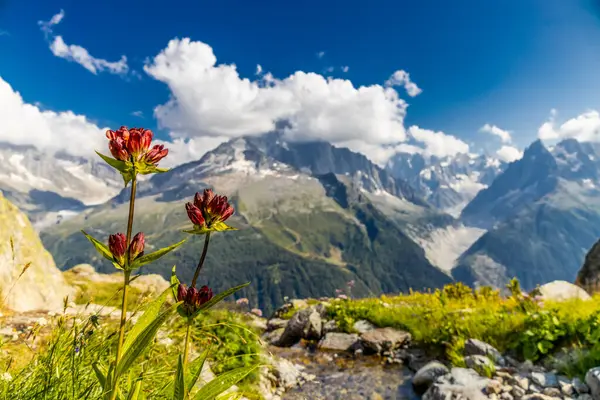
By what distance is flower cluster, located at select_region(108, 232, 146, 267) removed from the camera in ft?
8.32

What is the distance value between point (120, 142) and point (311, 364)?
11483mm

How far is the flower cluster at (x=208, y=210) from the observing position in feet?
8.90

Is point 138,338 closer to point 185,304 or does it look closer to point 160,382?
point 185,304

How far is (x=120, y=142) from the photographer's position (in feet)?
8.54

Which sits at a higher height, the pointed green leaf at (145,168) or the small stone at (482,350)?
the pointed green leaf at (145,168)

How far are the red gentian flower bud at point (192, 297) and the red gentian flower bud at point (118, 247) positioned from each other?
0.54 meters

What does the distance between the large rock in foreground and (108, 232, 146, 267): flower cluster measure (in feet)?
42.6

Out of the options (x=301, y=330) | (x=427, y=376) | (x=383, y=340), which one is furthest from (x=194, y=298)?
(x=301, y=330)

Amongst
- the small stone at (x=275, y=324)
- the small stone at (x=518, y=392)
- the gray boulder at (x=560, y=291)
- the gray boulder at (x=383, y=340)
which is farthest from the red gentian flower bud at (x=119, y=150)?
the small stone at (x=275, y=324)

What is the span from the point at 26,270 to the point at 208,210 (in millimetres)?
15039

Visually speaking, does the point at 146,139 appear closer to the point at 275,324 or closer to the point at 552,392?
the point at 552,392

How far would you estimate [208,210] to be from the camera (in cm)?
277

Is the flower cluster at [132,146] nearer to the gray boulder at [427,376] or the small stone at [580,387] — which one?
the small stone at [580,387]

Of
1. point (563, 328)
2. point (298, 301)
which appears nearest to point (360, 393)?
point (563, 328)
